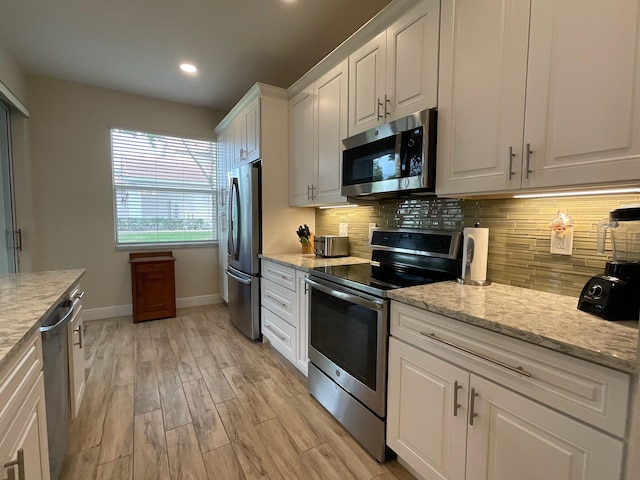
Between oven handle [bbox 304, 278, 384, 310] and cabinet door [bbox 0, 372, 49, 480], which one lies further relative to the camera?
oven handle [bbox 304, 278, 384, 310]

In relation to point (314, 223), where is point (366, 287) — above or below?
below

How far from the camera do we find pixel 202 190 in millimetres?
4324

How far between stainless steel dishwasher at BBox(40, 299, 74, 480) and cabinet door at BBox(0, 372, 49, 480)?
0.13 metres

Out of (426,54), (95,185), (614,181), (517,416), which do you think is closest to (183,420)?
(517,416)

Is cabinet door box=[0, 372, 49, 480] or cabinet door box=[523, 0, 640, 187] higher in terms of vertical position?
cabinet door box=[523, 0, 640, 187]

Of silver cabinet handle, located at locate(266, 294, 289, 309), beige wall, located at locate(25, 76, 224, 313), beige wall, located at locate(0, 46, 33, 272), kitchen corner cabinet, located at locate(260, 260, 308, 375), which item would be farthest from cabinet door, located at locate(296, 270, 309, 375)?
beige wall, located at locate(0, 46, 33, 272)

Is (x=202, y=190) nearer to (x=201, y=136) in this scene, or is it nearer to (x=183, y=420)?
(x=201, y=136)

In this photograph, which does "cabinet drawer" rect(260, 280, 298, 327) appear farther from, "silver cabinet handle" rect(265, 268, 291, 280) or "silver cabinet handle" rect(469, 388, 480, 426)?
"silver cabinet handle" rect(469, 388, 480, 426)

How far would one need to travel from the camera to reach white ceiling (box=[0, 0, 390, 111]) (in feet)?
7.22

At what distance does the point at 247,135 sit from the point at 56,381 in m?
2.54

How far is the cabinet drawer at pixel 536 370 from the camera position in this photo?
2.59ft

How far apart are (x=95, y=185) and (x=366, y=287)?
373cm

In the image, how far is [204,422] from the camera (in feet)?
6.10

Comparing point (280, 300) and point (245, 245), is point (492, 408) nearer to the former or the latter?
point (280, 300)
